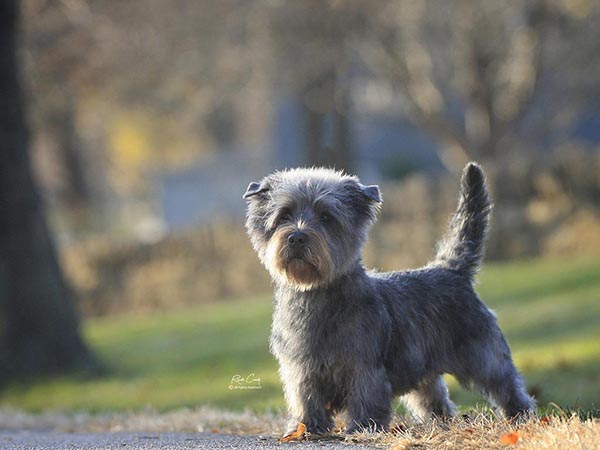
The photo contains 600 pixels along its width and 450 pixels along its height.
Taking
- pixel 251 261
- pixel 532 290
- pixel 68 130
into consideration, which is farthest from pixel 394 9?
pixel 68 130

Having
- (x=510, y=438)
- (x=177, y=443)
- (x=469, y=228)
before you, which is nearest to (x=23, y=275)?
(x=177, y=443)

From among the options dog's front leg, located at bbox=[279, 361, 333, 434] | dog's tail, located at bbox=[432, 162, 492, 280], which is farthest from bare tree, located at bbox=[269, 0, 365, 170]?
dog's front leg, located at bbox=[279, 361, 333, 434]

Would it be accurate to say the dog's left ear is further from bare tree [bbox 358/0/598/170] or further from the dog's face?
bare tree [bbox 358/0/598/170]

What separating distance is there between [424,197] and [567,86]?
5.58 metres

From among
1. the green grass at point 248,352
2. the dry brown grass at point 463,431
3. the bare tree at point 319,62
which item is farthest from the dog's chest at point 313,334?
the bare tree at point 319,62

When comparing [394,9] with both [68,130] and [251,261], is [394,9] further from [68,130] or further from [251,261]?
[68,130]

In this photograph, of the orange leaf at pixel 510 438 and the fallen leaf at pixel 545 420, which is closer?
the orange leaf at pixel 510 438

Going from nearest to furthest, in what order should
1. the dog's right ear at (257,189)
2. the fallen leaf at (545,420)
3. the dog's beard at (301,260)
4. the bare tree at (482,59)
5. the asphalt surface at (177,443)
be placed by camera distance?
the fallen leaf at (545,420) → the asphalt surface at (177,443) → the dog's beard at (301,260) → the dog's right ear at (257,189) → the bare tree at (482,59)

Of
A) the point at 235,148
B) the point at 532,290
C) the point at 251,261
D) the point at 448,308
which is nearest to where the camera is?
the point at 448,308

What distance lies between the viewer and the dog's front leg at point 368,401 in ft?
23.0

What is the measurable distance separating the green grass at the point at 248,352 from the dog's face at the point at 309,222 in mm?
3528

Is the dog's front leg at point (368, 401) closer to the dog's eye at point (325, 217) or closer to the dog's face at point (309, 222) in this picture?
the dog's face at point (309, 222)

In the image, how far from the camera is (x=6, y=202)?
16094 millimetres

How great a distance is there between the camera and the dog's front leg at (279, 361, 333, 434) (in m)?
7.15
